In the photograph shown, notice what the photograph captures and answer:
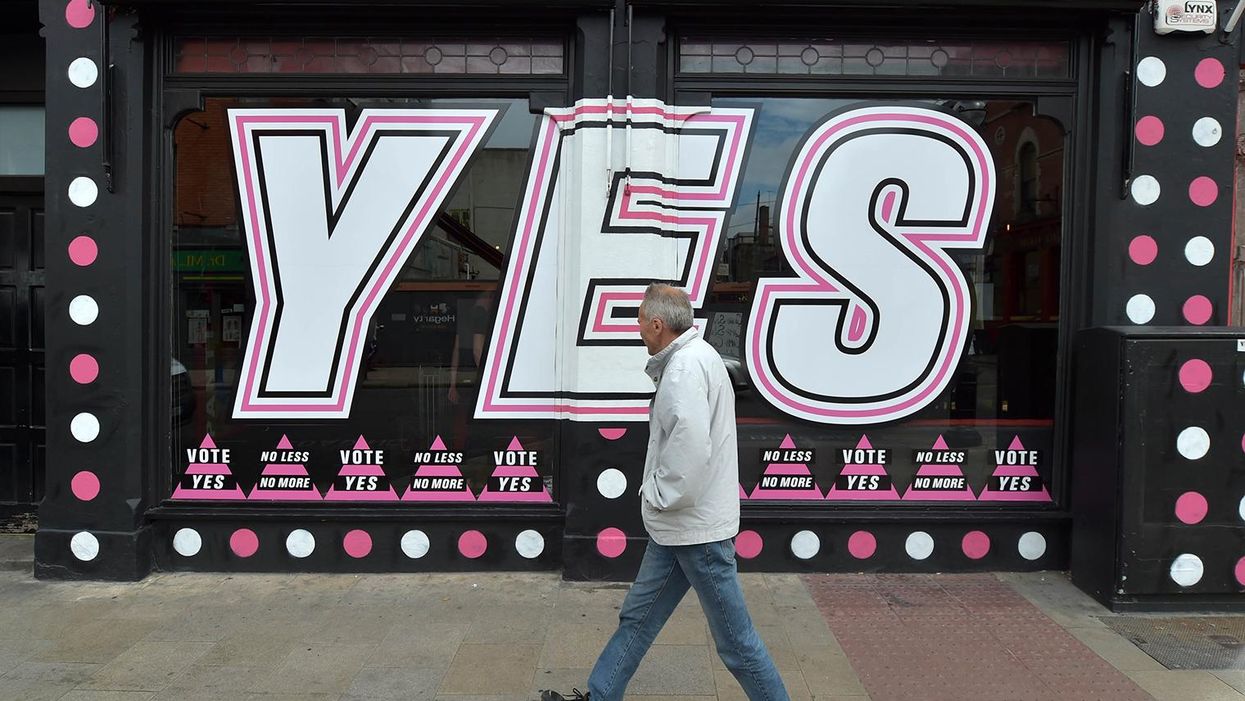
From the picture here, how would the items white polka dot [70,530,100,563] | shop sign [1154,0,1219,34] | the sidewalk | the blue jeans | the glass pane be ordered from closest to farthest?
the blue jeans < the sidewalk < shop sign [1154,0,1219,34] < white polka dot [70,530,100,563] < the glass pane

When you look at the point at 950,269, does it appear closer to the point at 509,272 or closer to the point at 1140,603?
the point at 1140,603

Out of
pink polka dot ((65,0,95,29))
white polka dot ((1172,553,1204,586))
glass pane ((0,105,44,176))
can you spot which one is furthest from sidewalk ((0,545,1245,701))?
pink polka dot ((65,0,95,29))

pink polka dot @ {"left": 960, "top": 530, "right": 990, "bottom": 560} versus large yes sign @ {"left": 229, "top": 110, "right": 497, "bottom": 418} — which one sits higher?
large yes sign @ {"left": 229, "top": 110, "right": 497, "bottom": 418}

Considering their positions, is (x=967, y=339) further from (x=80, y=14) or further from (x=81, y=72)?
(x=80, y=14)

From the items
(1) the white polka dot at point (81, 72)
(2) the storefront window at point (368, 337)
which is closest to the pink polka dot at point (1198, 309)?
(2) the storefront window at point (368, 337)

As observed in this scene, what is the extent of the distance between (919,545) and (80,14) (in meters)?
6.62

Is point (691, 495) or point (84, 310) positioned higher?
point (84, 310)

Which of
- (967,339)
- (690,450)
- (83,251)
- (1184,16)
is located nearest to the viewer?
(690,450)

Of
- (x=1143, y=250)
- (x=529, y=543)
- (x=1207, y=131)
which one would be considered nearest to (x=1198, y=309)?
(x=1143, y=250)

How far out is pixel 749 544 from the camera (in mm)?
5562

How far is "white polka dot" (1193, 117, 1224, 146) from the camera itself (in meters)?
5.38

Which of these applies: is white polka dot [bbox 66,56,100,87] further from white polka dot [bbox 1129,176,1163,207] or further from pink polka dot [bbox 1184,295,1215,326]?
pink polka dot [bbox 1184,295,1215,326]

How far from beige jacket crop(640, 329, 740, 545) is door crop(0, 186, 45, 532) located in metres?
5.67

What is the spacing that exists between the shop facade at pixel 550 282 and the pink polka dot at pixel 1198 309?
20 millimetres
